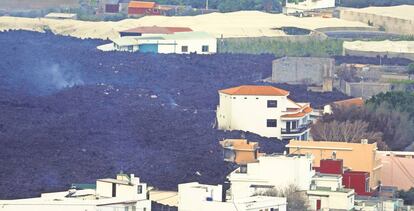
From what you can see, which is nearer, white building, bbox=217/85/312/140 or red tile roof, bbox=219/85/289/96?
white building, bbox=217/85/312/140

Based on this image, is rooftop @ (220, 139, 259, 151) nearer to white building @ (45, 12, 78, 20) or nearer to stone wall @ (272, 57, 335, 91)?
stone wall @ (272, 57, 335, 91)

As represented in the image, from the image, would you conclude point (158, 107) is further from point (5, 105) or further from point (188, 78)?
point (188, 78)

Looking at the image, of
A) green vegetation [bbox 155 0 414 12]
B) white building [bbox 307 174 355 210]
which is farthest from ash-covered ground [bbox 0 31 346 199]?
green vegetation [bbox 155 0 414 12]

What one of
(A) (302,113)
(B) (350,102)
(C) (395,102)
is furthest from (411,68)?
(A) (302,113)

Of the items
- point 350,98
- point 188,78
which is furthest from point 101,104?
point 188,78

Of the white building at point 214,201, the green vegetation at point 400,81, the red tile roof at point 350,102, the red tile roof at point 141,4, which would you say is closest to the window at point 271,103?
the red tile roof at point 350,102

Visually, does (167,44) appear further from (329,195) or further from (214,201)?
(214,201)
